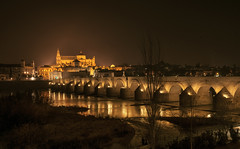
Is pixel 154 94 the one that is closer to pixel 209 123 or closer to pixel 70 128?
pixel 70 128

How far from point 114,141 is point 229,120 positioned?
863cm

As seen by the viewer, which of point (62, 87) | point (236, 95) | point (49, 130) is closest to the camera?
point (49, 130)

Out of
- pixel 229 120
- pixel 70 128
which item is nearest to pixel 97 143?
pixel 70 128

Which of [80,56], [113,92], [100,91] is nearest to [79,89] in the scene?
[100,91]

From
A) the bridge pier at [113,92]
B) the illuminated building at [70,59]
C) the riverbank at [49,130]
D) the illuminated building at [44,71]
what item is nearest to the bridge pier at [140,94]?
the bridge pier at [113,92]

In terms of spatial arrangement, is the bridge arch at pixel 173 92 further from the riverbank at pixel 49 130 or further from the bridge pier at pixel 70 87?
the bridge pier at pixel 70 87

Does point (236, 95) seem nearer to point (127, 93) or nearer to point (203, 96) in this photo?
point (203, 96)

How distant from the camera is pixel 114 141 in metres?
12.5

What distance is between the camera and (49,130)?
14148mm

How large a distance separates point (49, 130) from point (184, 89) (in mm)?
15880

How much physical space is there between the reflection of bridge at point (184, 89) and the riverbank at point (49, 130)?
3.17 metres

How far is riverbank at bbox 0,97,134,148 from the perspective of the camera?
39.1ft

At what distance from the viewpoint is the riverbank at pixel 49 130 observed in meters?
11.9

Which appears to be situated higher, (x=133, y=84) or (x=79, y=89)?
(x=133, y=84)
